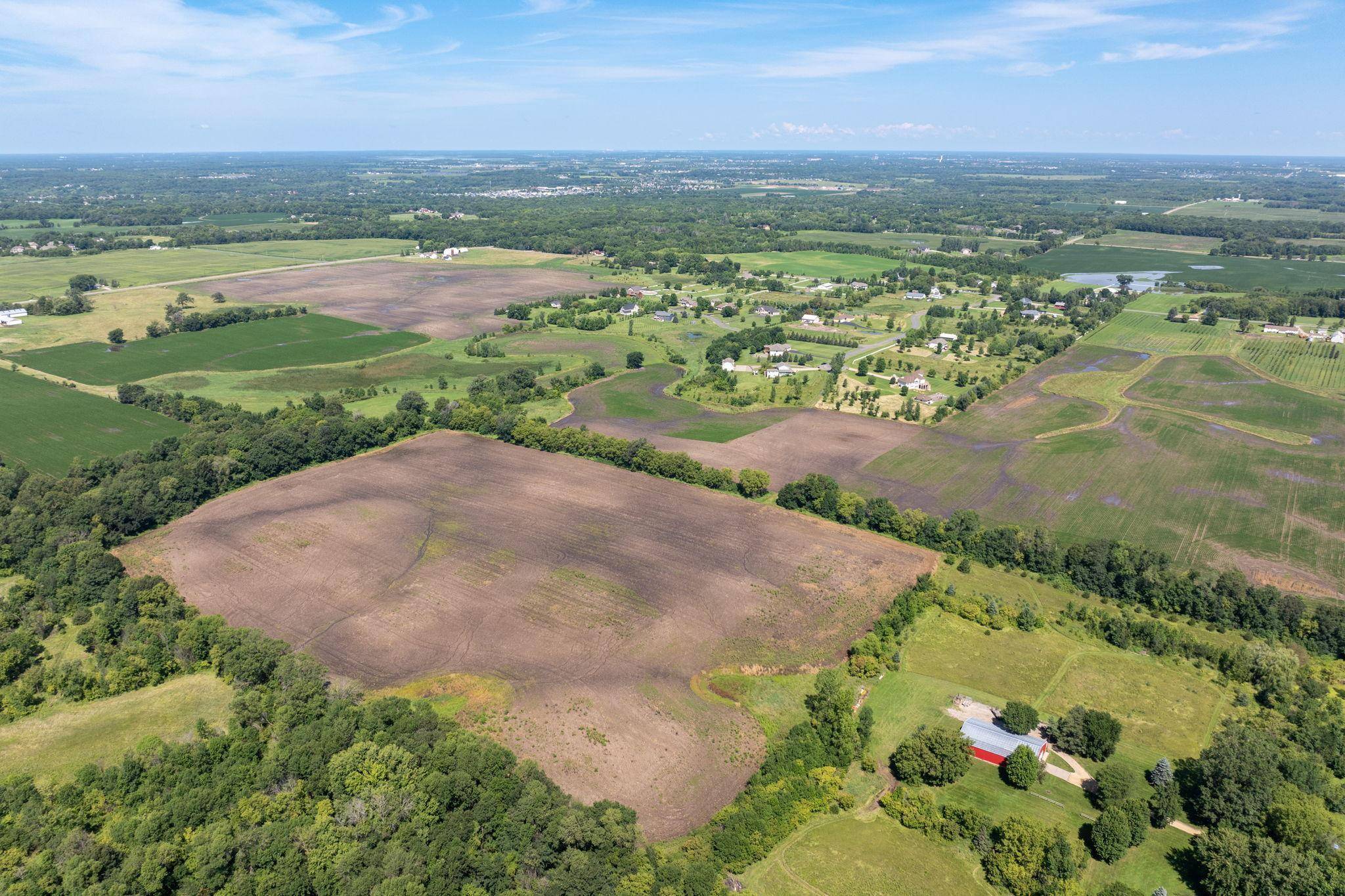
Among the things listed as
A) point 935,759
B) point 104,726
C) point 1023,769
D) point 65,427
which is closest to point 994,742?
point 1023,769

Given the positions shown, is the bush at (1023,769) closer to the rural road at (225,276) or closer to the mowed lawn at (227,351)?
the mowed lawn at (227,351)

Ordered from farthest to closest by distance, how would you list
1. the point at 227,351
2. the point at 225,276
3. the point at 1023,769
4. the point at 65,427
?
the point at 225,276, the point at 227,351, the point at 65,427, the point at 1023,769

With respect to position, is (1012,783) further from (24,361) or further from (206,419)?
(24,361)

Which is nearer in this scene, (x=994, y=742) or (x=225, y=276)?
(x=994, y=742)

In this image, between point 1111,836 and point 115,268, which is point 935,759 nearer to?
point 1111,836

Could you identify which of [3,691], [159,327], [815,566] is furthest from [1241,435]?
[159,327]

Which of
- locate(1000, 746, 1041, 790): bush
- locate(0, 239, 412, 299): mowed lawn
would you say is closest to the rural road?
locate(0, 239, 412, 299): mowed lawn
